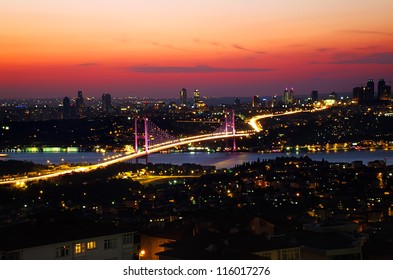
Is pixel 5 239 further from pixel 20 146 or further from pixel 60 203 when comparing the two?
pixel 20 146

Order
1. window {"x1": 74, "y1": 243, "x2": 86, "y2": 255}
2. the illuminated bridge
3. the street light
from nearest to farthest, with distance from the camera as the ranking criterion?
window {"x1": 74, "y1": 243, "x2": 86, "y2": 255} → the street light → the illuminated bridge

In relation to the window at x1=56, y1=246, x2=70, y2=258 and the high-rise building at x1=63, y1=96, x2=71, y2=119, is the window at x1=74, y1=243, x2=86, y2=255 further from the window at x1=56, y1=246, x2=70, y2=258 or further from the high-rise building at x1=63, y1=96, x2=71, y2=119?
the high-rise building at x1=63, y1=96, x2=71, y2=119

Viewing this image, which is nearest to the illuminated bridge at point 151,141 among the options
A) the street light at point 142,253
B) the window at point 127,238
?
the street light at point 142,253

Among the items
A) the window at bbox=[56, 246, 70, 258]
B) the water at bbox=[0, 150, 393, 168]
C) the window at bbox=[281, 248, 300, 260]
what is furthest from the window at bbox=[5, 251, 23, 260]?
the water at bbox=[0, 150, 393, 168]

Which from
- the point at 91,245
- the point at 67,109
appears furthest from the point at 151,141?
the point at 91,245

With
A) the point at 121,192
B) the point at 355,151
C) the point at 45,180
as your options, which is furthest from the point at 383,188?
the point at 355,151

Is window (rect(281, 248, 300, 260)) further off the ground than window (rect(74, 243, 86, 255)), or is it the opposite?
window (rect(74, 243, 86, 255))
